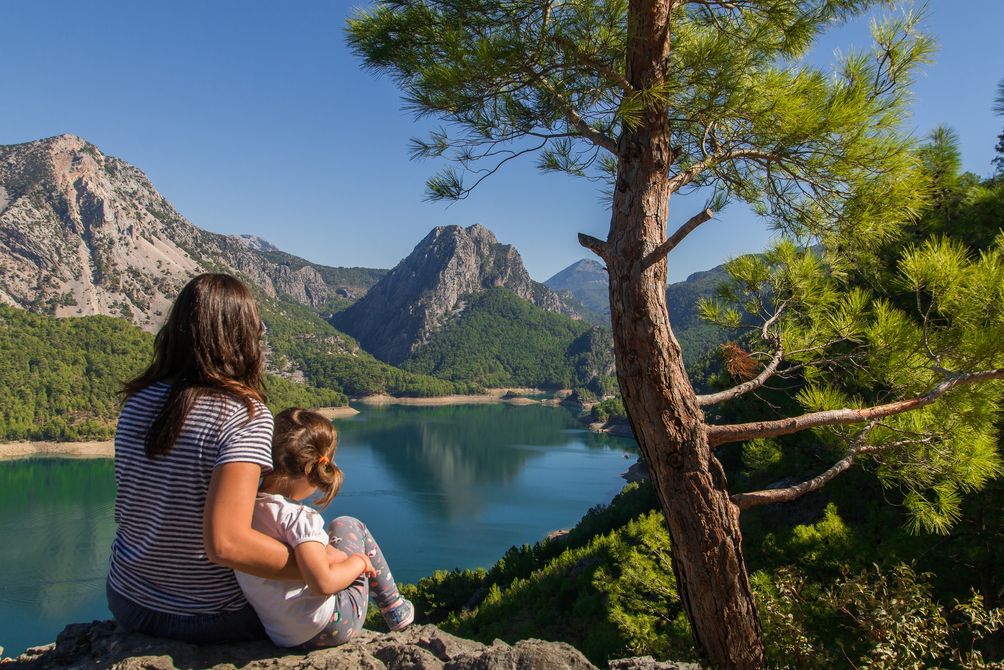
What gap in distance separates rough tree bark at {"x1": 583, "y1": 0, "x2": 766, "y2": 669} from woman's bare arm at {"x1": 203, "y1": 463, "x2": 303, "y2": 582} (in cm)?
117

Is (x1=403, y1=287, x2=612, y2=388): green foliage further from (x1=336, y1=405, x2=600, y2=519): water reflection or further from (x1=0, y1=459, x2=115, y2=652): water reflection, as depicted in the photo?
(x1=0, y1=459, x2=115, y2=652): water reflection

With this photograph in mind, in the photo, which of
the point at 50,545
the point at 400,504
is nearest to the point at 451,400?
the point at 400,504

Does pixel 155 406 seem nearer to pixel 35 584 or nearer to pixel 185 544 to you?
pixel 185 544

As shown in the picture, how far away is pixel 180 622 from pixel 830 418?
188 centimetres

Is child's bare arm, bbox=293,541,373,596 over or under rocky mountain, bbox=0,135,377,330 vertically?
under

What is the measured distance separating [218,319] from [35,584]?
1970cm

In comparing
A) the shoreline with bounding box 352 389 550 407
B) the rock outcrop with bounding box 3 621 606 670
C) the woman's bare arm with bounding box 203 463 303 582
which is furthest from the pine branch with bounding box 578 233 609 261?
the shoreline with bounding box 352 389 550 407

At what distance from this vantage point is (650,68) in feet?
6.96

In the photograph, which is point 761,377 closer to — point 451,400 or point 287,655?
point 287,655

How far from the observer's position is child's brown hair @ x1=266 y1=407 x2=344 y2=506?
1407 mm

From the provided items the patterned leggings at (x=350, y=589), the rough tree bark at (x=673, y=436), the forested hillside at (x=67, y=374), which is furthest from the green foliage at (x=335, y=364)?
the patterned leggings at (x=350, y=589)

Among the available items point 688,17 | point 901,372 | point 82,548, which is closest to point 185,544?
point 901,372

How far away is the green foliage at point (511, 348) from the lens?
78.5 meters

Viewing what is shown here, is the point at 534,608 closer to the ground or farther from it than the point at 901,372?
closer to the ground
